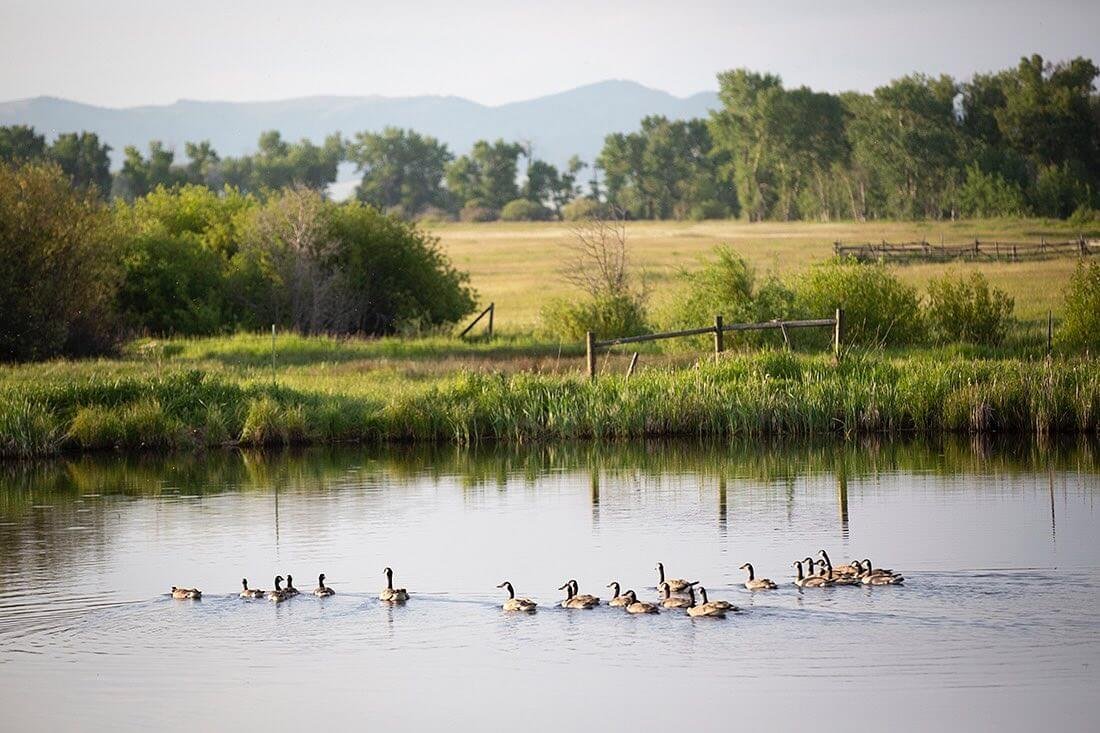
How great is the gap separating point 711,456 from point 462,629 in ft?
42.7

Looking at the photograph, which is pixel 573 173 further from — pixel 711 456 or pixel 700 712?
pixel 700 712

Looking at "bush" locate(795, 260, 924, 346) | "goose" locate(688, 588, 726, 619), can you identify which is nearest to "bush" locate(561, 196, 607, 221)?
"bush" locate(795, 260, 924, 346)

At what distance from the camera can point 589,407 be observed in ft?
105

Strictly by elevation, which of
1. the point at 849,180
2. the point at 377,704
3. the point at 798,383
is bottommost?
the point at 377,704

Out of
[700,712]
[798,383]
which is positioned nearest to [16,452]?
[798,383]

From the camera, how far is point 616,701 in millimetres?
15016

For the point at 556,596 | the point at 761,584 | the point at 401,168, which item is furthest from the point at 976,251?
the point at 401,168

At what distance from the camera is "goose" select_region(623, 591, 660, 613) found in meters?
17.7

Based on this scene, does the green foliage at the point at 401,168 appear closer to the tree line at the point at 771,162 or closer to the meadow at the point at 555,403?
the tree line at the point at 771,162

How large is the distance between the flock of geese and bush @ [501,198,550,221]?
141m

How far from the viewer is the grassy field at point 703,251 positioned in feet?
214

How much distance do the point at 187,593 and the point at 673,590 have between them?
19.5 ft

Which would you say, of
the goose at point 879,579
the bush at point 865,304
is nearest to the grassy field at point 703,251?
the bush at point 865,304

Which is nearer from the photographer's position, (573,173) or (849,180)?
(849,180)
